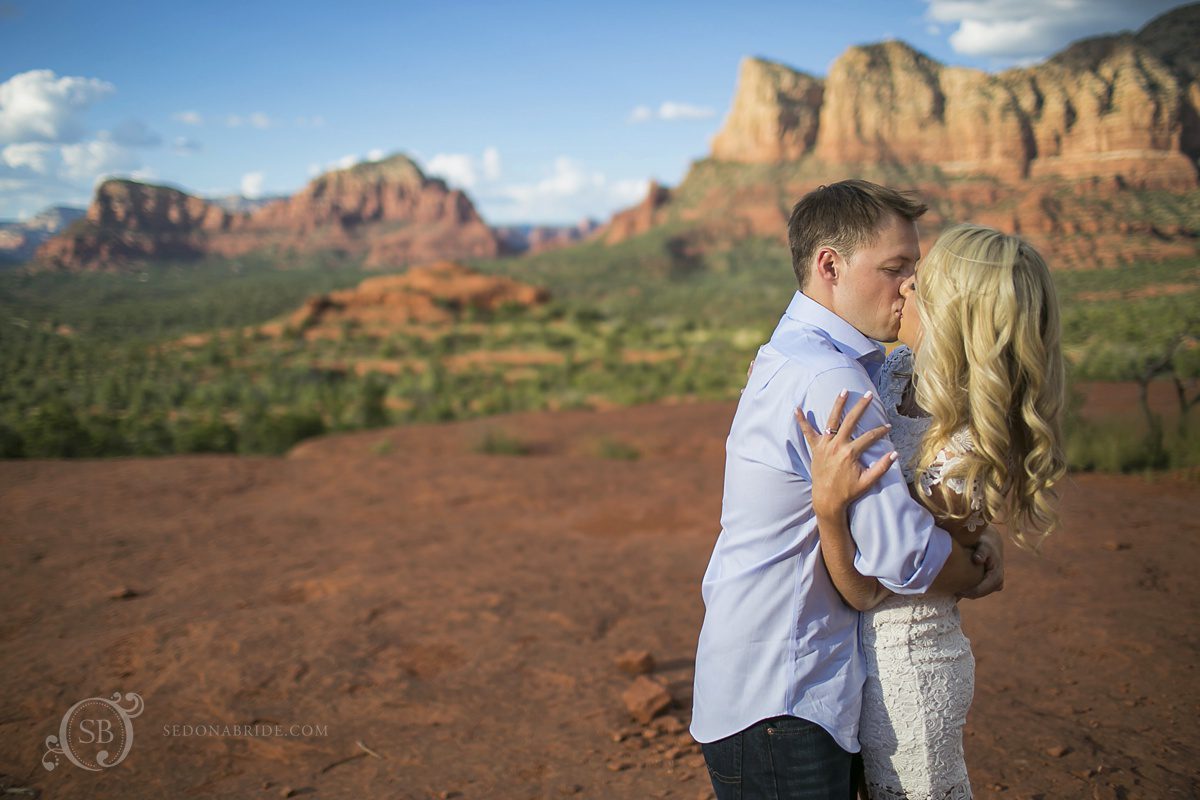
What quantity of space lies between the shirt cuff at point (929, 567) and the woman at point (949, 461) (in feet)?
0.34

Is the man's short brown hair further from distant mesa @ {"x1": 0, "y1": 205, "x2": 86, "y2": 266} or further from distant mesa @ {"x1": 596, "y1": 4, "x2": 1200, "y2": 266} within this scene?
distant mesa @ {"x1": 0, "y1": 205, "x2": 86, "y2": 266}

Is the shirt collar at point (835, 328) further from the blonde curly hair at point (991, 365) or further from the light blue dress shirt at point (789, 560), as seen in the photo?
the blonde curly hair at point (991, 365)

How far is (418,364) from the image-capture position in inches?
1342

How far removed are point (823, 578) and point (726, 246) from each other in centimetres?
7178

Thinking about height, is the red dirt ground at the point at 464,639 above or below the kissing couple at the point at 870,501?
below

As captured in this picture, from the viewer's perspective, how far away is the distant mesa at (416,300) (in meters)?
45.6

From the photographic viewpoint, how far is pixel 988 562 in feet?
5.93

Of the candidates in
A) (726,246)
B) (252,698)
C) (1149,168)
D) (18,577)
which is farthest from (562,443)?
(726,246)

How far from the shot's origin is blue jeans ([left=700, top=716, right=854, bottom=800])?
5.67 feet

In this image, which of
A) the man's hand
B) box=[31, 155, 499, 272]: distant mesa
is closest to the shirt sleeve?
the man's hand

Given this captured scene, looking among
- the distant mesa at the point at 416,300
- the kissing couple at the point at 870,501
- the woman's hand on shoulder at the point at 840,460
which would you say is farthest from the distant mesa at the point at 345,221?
the woman's hand on shoulder at the point at 840,460

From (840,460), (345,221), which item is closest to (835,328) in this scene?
(840,460)

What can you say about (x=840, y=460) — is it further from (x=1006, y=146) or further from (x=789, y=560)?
(x=1006, y=146)

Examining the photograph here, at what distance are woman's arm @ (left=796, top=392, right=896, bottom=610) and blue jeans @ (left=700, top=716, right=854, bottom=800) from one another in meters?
0.31
